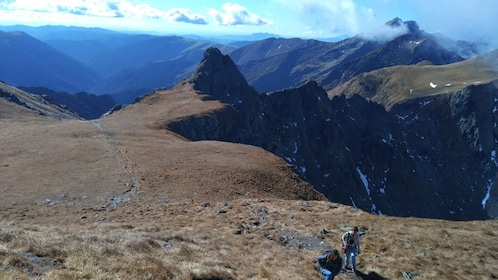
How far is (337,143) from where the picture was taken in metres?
147

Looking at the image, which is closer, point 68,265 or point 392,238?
point 68,265

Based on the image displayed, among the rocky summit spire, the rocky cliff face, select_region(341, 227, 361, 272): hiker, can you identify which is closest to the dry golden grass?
select_region(341, 227, 361, 272): hiker

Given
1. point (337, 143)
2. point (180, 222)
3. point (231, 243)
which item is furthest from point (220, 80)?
point (231, 243)

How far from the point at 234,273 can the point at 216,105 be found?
74.4 meters

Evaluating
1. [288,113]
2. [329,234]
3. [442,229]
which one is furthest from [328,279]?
[288,113]

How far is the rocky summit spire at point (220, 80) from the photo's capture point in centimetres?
11975

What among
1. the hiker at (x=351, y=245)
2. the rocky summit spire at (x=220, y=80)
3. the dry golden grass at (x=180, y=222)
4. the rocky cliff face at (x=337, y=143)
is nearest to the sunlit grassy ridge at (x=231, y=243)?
the dry golden grass at (x=180, y=222)

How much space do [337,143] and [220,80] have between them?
170 feet

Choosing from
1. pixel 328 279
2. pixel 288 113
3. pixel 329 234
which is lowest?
pixel 288 113

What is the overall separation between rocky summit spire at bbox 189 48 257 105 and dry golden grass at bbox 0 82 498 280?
6446cm

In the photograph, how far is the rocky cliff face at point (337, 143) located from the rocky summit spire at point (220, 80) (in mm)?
327

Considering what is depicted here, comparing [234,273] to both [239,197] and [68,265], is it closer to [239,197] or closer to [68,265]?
[68,265]

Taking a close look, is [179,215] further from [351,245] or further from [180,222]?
[351,245]

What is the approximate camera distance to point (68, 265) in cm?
1412
